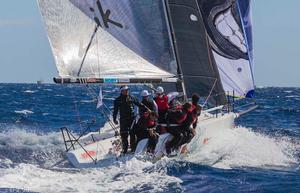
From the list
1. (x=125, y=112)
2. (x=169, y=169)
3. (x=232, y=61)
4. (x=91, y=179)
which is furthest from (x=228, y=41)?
(x=91, y=179)

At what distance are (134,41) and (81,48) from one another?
1.28 m

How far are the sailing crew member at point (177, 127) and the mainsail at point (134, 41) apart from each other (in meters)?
1.22

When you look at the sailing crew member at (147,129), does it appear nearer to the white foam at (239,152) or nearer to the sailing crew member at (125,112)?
the sailing crew member at (125,112)

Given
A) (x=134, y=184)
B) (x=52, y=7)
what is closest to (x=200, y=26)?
(x=52, y=7)

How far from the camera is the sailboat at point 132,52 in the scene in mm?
12898

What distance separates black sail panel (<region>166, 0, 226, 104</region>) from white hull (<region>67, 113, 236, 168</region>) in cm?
104

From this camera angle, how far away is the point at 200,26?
615 inches

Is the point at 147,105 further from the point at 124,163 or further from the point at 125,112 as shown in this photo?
the point at 124,163

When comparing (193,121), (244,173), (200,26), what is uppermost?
(200,26)

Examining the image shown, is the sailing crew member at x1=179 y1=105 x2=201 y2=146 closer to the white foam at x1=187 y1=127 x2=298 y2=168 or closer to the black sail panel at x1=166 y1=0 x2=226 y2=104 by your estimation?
the white foam at x1=187 y1=127 x2=298 y2=168

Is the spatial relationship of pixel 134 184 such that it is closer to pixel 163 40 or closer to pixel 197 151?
pixel 197 151

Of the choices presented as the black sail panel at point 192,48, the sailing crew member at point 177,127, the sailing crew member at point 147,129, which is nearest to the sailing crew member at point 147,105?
the sailing crew member at point 147,129

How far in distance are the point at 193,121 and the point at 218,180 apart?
1951 mm

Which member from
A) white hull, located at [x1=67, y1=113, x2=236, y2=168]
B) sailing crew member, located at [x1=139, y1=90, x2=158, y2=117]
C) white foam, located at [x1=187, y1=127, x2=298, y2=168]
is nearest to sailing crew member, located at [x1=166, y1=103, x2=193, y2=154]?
white hull, located at [x1=67, y1=113, x2=236, y2=168]
